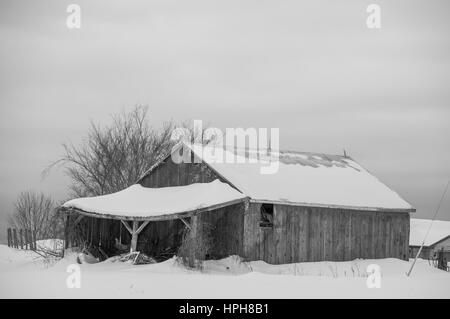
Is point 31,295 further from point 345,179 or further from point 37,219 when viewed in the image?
point 37,219

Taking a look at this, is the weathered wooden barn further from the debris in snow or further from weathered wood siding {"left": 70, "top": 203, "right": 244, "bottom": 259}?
the debris in snow

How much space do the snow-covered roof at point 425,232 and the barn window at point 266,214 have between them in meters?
35.5

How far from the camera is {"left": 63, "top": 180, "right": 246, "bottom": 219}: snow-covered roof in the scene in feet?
69.5

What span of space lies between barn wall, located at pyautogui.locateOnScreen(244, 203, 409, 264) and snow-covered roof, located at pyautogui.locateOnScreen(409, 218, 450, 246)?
3108 cm

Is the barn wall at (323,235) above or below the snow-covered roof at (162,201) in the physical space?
below

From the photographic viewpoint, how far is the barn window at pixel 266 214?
23141mm

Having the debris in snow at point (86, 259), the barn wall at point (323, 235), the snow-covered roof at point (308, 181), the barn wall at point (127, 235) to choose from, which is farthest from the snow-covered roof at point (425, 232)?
the debris in snow at point (86, 259)

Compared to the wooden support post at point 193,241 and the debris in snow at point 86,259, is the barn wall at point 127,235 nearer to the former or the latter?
the debris in snow at point 86,259

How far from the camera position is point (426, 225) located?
62.6 metres

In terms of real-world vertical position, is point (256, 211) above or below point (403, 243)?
above

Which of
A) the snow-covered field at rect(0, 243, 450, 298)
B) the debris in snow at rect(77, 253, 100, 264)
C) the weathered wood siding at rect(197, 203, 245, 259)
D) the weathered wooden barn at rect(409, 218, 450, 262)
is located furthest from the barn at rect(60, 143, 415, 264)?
the weathered wooden barn at rect(409, 218, 450, 262)

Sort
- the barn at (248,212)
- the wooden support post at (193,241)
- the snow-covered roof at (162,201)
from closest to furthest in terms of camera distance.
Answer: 1. the wooden support post at (193,241)
2. the snow-covered roof at (162,201)
3. the barn at (248,212)

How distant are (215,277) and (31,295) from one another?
530 cm
